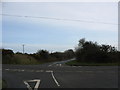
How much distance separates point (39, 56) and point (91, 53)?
22.8m

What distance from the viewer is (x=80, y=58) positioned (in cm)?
6712

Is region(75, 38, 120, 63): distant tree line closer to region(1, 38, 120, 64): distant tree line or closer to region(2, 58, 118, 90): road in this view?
region(1, 38, 120, 64): distant tree line

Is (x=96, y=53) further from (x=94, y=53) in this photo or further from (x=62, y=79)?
(x=62, y=79)

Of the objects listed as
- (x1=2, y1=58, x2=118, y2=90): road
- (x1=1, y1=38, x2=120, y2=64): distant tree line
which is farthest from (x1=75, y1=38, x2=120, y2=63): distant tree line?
(x1=2, y1=58, x2=118, y2=90): road

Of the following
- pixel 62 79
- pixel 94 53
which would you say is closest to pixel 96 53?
pixel 94 53

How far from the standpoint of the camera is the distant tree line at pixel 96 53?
62344 mm

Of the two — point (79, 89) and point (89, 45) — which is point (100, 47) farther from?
point (79, 89)

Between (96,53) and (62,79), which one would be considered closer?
(62,79)

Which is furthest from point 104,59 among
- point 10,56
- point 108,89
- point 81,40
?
point 108,89

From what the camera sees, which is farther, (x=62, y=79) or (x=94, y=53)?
(x=94, y=53)

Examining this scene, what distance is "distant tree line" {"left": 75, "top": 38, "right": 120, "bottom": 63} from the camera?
205 feet

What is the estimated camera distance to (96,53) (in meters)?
62.9

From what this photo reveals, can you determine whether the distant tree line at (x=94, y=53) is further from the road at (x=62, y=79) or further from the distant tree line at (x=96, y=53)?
the road at (x=62, y=79)

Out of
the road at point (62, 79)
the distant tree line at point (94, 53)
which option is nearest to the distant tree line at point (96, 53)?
the distant tree line at point (94, 53)
